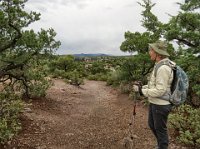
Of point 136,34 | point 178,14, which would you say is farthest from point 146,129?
point 136,34

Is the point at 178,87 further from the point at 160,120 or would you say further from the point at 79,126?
the point at 79,126

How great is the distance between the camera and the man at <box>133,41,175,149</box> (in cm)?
646

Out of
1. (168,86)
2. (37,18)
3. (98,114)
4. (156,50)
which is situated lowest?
(98,114)

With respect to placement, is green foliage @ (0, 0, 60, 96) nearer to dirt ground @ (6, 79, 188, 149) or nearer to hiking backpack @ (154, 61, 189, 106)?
dirt ground @ (6, 79, 188, 149)

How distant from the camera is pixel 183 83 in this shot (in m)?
6.51

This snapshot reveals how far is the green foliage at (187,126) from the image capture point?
8.81m

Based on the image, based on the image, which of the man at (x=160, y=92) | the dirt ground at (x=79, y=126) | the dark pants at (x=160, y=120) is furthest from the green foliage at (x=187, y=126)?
the man at (x=160, y=92)

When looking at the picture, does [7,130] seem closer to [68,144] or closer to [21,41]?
[68,144]

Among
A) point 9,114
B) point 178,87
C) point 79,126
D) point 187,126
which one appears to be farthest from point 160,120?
point 79,126

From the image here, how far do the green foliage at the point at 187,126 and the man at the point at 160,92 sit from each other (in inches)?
86.0

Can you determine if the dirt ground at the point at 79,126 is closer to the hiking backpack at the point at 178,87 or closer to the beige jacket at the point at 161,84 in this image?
the beige jacket at the point at 161,84

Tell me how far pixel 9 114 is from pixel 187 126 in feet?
15.6

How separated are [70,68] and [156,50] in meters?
26.9

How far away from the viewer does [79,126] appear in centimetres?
1128
